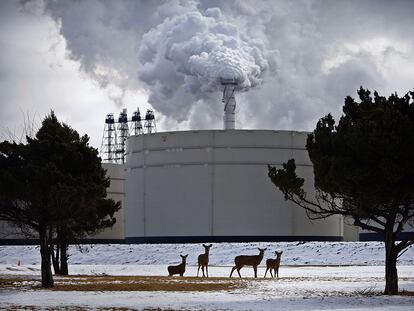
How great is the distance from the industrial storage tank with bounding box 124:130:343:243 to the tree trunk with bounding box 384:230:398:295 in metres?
57.5

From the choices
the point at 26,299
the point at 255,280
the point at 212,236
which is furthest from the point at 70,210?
the point at 212,236

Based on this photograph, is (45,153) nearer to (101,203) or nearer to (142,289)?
(142,289)

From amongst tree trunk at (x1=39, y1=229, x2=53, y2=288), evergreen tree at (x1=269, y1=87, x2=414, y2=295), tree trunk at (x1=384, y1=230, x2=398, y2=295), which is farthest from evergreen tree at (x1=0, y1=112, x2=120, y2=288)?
tree trunk at (x1=384, y1=230, x2=398, y2=295)

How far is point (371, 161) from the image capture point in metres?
25.9

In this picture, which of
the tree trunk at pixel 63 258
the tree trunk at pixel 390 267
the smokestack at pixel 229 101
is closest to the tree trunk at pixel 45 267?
the tree trunk at pixel 63 258

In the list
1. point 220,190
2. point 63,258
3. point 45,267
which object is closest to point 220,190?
point 220,190

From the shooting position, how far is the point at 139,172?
9038cm

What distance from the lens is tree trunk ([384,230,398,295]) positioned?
1067 inches

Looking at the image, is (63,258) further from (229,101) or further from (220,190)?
(229,101)

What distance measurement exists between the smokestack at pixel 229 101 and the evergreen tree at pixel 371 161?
6412 cm

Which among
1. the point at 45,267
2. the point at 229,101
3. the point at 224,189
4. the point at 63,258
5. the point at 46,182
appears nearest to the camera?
the point at 46,182

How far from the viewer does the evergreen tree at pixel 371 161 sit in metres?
25.5

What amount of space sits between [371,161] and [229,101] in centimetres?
6875

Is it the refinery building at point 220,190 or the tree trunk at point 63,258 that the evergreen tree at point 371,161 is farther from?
the refinery building at point 220,190
